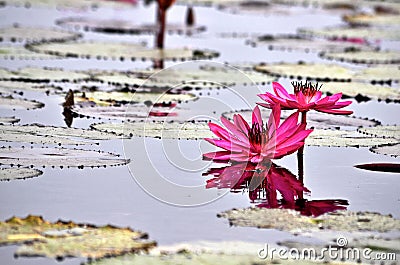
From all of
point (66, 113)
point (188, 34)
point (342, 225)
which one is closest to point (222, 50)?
point (188, 34)

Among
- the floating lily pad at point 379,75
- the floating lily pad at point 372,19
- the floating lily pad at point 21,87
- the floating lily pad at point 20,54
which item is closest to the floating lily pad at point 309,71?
the floating lily pad at point 379,75

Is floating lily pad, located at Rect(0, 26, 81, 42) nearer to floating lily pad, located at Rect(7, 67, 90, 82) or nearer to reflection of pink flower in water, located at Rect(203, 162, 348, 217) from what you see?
floating lily pad, located at Rect(7, 67, 90, 82)

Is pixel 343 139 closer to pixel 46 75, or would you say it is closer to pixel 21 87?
pixel 21 87

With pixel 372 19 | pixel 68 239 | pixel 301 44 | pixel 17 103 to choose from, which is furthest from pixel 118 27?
pixel 68 239

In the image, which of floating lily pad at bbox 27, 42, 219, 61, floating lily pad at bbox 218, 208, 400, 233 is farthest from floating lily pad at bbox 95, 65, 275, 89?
floating lily pad at bbox 218, 208, 400, 233

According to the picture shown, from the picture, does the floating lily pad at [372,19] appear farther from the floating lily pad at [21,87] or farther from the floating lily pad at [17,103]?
the floating lily pad at [17,103]

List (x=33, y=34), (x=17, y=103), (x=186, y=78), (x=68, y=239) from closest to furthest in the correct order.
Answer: (x=68, y=239) < (x=17, y=103) < (x=186, y=78) < (x=33, y=34)

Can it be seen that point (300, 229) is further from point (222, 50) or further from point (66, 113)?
point (222, 50)
